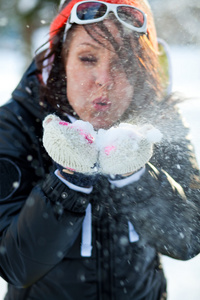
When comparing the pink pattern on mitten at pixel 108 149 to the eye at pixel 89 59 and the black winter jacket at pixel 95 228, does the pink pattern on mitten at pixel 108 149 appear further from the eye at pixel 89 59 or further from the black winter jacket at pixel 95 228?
the eye at pixel 89 59

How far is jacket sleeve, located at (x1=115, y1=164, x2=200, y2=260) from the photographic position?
3.83ft

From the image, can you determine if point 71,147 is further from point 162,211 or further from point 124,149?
point 162,211

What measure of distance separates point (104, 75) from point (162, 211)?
56 centimetres

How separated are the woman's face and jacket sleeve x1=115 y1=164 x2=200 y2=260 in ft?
0.95

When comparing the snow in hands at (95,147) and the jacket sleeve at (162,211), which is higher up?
the snow in hands at (95,147)

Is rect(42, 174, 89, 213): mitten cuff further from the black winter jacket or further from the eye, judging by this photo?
the eye

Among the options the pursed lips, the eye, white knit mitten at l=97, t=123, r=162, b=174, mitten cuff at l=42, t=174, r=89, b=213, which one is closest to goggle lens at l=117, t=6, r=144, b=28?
the eye

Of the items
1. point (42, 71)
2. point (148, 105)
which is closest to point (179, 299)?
point (148, 105)

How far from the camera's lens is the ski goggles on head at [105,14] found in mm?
1266

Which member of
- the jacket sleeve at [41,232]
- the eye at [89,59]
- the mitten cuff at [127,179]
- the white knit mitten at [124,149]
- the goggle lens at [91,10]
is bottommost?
the mitten cuff at [127,179]

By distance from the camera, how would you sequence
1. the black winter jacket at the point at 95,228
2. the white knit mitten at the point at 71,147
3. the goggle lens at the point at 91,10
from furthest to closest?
the goggle lens at the point at 91,10
the black winter jacket at the point at 95,228
the white knit mitten at the point at 71,147

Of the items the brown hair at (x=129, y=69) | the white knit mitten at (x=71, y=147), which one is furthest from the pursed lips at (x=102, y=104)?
the white knit mitten at (x=71, y=147)

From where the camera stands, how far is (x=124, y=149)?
961 millimetres

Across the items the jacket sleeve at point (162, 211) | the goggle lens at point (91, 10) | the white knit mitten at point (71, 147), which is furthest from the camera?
the goggle lens at point (91, 10)
